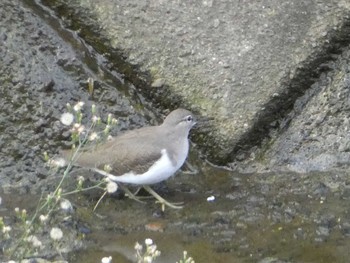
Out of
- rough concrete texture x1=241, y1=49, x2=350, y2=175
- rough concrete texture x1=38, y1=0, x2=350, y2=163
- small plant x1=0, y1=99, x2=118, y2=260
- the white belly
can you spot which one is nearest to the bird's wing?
the white belly

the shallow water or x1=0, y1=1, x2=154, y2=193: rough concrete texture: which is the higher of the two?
the shallow water

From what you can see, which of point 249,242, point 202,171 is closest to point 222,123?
point 202,171

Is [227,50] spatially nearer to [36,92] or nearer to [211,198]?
[211,198]

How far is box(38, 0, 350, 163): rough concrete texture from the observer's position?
8477 millimetres

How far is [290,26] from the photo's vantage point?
8711 millimetres

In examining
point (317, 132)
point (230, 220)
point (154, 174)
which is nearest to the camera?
point (230, 220)

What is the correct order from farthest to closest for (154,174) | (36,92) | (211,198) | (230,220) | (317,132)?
(317,132) < (36,92) < (211,198) < (154,174) < (230,220)

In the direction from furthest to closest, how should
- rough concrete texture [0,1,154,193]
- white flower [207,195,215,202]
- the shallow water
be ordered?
rough concrete texture [0,1,154,193]
white flower [207,195,215,202]
the shallow water

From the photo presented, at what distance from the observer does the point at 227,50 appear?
339 inches

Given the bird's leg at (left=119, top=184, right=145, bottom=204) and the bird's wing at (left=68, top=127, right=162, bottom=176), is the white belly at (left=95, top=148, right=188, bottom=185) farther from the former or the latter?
the bird's leg at (left=119, top=184, right=145, bottom=204)

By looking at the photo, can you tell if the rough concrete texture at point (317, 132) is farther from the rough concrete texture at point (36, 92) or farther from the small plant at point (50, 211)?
the small plant at point (50, 211)

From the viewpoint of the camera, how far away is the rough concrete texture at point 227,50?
334 inches

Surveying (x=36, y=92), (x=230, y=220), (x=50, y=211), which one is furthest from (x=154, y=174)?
(x=50, y=211)

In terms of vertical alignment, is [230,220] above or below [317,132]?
below
